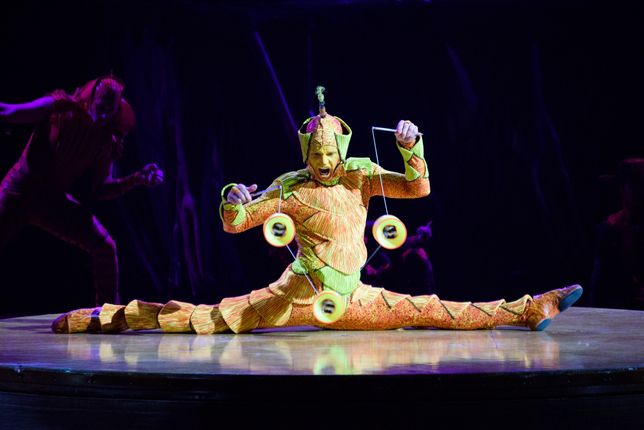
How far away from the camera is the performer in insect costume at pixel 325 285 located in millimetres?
2814

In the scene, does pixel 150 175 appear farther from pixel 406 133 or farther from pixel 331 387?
pixel 331 387

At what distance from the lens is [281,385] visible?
1.82 meters

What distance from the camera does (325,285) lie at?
2.82 m

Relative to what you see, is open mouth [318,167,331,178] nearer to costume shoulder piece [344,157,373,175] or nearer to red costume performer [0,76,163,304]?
costume shoulder piece [344,157,373,175]

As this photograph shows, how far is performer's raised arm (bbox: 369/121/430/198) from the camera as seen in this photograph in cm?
281

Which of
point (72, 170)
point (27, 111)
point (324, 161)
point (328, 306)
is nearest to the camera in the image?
point (328, 306)

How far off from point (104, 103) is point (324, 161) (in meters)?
2.26

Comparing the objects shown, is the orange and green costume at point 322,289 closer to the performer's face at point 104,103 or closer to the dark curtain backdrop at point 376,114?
the dark curtain backdrop at point 376,114

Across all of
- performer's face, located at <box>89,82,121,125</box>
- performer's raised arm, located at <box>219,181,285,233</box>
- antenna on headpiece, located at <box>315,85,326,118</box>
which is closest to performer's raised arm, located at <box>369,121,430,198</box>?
antenna on headpiece, located at <box>315,85,326,118</box>

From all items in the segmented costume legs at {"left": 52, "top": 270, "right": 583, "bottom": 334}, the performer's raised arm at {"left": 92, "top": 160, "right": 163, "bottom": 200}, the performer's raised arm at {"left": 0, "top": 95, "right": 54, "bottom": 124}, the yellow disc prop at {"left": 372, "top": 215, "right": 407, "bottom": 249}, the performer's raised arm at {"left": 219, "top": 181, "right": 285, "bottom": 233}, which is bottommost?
the segmented costume legs at {"left": 52, "top": 270, "right": 583, "bottom": 334}

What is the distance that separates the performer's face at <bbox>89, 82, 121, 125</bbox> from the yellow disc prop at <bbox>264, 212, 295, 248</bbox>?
2.39m

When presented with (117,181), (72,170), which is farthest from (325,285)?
(72,170)

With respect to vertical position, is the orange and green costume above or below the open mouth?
below

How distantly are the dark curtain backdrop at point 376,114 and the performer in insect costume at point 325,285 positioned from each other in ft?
6.18
